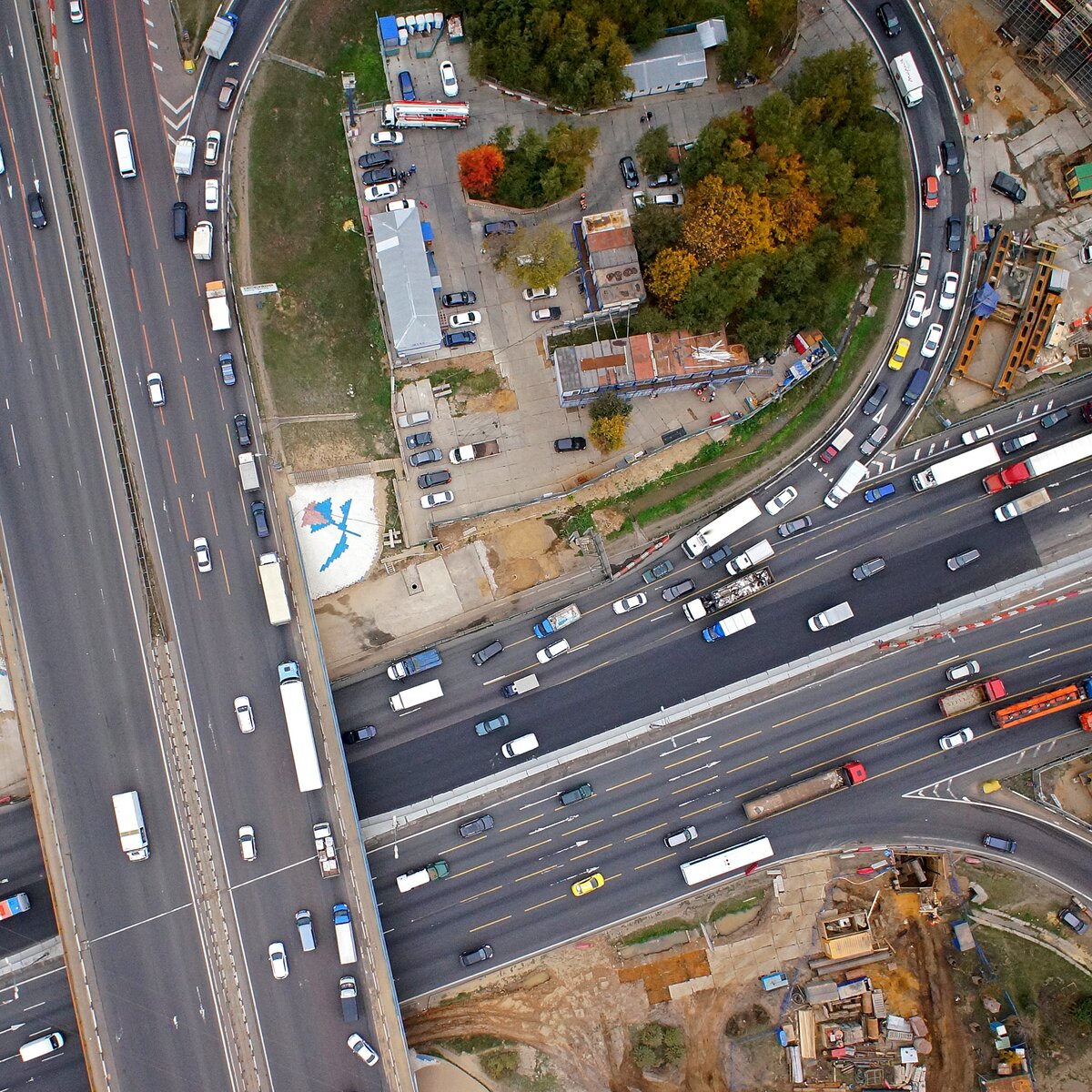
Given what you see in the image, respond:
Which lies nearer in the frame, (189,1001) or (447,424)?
(189,1001)

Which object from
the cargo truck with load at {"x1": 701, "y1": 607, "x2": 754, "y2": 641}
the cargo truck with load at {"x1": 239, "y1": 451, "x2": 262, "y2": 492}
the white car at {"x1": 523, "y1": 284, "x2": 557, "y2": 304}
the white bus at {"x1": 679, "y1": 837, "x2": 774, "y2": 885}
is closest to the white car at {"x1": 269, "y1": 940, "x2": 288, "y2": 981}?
the white bus at {"x1": 679, "y1": 837, "x2": 774, "y2": 885}

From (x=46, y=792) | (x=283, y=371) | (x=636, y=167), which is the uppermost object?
(x=636, y=167)

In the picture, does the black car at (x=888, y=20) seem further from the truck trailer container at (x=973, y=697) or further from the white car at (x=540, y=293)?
the truck trailer container at (x=973, y=697)

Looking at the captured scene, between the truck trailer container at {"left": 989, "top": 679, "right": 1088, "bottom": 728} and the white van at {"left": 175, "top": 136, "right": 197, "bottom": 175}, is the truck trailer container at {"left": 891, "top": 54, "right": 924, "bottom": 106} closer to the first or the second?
the truck trailer container at {"left": 989, "top": 679, "right": 1088, "bottom": 728}

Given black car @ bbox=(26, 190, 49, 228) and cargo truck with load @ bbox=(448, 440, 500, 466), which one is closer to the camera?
black car @ bbox=(26, 190, 49, 228)

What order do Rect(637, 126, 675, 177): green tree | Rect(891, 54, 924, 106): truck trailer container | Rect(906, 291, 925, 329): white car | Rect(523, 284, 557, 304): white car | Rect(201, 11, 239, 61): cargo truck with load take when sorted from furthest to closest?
Rect(906, 291, 925, 329): white car < Rect(891, 54, 924, 106): truck trailer container < Rect(523, 284, 557, 304): white car < Rect(637, 126, 675, 177): green tree < Rect(201, 11, 239, 61): cargo truck with load

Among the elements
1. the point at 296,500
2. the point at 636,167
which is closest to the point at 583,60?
the point at 636,167

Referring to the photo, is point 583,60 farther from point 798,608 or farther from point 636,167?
point 798,608
